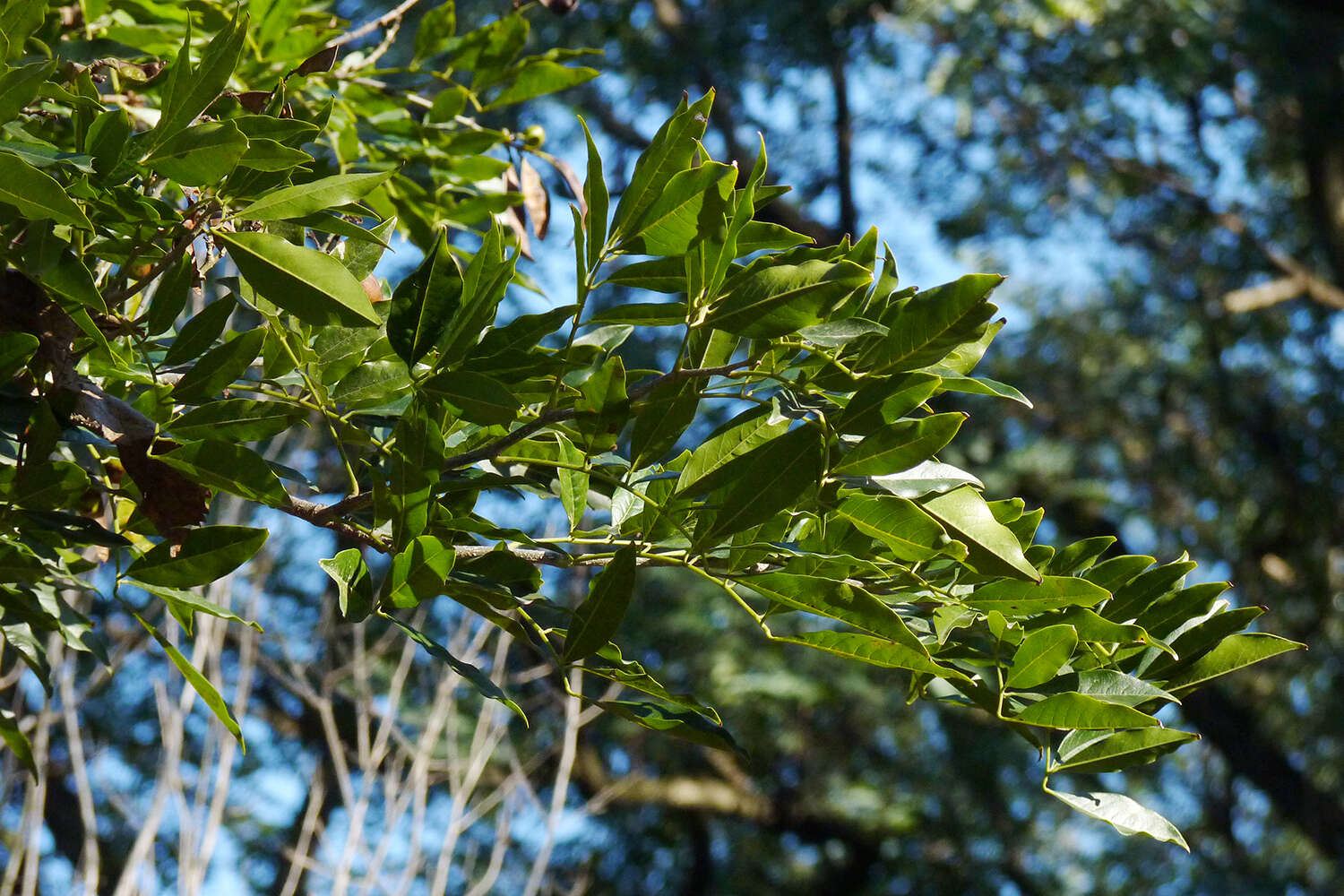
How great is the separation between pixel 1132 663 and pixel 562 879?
3.90 metres

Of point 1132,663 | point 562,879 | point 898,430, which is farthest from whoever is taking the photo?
point 562,879

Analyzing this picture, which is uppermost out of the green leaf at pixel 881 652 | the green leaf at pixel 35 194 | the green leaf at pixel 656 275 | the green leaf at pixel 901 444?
the green leaf at pixel 35 194

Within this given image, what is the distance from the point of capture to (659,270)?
52 cm

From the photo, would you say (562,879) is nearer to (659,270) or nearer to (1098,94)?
(1098,94)

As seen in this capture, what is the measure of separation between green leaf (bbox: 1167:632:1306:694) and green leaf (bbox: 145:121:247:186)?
476 mm

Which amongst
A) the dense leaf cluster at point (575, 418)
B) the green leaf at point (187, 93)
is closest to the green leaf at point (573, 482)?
the dense leaf cluster at point (575, 418)

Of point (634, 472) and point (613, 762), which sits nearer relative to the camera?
point (634, 472)

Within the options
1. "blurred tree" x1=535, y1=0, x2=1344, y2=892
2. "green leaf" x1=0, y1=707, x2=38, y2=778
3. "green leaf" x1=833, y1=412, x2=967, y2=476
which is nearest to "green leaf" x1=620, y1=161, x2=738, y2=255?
"green leaf" x1=833, y1=412, x2=967, y2=476

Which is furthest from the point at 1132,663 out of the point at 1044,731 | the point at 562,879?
the point at 562,879

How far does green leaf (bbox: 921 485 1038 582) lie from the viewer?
472mm

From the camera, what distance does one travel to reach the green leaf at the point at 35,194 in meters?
0.45

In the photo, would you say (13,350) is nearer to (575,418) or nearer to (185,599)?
(185,599)

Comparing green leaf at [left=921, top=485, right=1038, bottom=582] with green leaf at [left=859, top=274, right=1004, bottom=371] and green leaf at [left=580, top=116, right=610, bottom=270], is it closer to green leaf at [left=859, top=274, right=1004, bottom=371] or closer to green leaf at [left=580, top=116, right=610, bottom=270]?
green leaf at [left=859, top=274, right=1004, bottom=371]

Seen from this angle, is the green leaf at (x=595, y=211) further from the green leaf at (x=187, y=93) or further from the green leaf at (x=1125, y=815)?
the green leaf at (x=1125, y=815)
